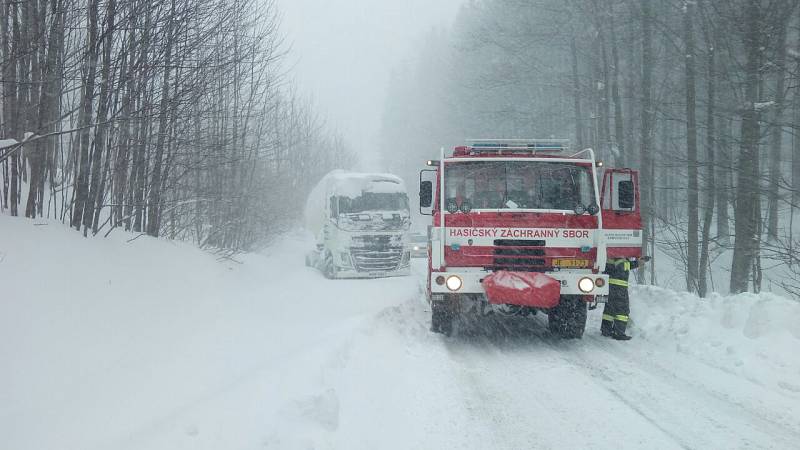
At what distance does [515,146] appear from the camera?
9008mm

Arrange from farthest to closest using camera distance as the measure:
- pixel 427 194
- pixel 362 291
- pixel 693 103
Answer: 1. pixel 693 103
2. pixel 362 291
3. pixel 427 194

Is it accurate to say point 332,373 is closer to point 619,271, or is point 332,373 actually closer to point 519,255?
point 519,255

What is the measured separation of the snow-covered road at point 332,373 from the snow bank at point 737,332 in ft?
0.09

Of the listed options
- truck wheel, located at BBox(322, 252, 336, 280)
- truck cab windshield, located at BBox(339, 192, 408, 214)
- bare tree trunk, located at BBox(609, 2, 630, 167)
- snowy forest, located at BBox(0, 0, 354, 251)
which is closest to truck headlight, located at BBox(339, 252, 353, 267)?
truck wheel, located at BBox(322, 252, 336, 280)

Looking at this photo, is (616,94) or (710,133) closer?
(710,133)

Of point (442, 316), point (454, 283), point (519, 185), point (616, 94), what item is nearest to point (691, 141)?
point (616, 94)

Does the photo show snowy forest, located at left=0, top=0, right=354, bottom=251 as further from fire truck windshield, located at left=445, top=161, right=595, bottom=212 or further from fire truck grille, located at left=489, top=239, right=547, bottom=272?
fire truck grille, located at left=489, top=239, right=547, bottom=272

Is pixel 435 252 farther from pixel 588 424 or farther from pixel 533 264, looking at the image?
pixel 588 424

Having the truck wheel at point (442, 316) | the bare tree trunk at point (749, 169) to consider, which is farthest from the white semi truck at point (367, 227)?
the bare tree trunk at point (749, 169)

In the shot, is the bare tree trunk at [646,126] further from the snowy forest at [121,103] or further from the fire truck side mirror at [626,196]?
the snowy forest at [121,103]

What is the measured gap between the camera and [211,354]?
6.39 m

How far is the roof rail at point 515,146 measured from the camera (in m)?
8.89

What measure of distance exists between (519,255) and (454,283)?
0.95 meters

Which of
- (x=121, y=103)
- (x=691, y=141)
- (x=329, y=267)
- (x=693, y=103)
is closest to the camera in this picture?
(x=121, y=103)
